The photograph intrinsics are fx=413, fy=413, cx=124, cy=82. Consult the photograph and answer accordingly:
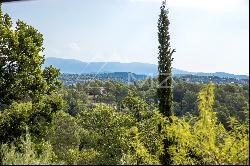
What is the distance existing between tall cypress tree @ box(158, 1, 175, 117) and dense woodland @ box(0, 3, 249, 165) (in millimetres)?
28

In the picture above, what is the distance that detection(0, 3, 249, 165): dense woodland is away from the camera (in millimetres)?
7422

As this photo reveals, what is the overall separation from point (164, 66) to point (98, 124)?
2566 centimetres

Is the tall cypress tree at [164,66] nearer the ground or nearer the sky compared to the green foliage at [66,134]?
nearer the sky

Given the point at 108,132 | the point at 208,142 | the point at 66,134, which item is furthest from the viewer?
the point at 66,134

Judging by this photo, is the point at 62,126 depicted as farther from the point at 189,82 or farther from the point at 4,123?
the point at 189,82

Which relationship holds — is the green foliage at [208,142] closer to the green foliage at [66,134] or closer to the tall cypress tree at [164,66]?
the tall cypress tree at [164,66]

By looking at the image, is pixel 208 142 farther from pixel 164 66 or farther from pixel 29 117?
pixel 29 117

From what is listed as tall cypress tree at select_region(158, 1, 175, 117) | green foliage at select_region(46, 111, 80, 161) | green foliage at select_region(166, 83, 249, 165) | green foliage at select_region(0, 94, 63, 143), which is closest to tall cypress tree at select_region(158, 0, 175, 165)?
tall cypress tree at select_region(158, 1, 175, 117)

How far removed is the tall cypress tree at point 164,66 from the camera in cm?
1139

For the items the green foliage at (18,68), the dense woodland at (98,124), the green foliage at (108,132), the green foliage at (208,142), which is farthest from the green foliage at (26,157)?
the green foliage at (108,132)

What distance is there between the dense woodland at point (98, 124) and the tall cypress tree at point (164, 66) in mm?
28

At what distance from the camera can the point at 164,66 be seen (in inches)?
448

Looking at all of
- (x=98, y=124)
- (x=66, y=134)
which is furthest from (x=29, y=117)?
(x=66, y=134)

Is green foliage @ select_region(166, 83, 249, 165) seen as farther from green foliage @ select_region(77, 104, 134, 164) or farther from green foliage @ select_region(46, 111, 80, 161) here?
green foliage @ select_region(46, 111, 80, 161)
